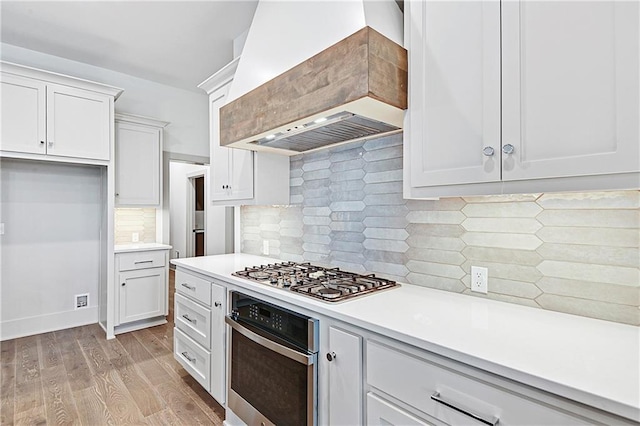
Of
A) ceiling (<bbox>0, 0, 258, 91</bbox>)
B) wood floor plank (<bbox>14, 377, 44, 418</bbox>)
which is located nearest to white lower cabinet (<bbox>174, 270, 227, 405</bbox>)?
wood floor plank (<bbox>14, 377, 44, 418</bbox>)

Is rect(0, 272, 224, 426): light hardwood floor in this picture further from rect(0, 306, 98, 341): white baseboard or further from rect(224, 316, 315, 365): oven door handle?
rect(224, 316, 315, 365): oven door handle

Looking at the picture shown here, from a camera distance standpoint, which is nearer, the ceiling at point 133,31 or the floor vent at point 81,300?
the ceiling at point 133,31

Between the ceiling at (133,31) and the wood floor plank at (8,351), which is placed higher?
the ceiling at (133,31)

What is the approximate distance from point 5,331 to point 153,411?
235 centimetres

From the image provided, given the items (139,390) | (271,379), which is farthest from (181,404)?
(271,379)

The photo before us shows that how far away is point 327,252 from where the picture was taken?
2232 mm

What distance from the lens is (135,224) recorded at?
4047 millimetres

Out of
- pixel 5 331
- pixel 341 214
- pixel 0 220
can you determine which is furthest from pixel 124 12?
pixel 5 331

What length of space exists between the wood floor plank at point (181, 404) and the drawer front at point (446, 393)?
1463 millimetres

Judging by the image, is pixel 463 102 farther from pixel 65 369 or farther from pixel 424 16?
pixel 65 369

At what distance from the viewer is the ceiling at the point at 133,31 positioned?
2.77 metres

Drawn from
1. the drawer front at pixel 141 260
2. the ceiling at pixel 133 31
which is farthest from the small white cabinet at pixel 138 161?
the ceiling at pixel 133 31

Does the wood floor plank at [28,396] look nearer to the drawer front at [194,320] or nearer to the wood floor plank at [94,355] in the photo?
the wood floor plank at [94,355]

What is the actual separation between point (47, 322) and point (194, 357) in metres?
2.40
